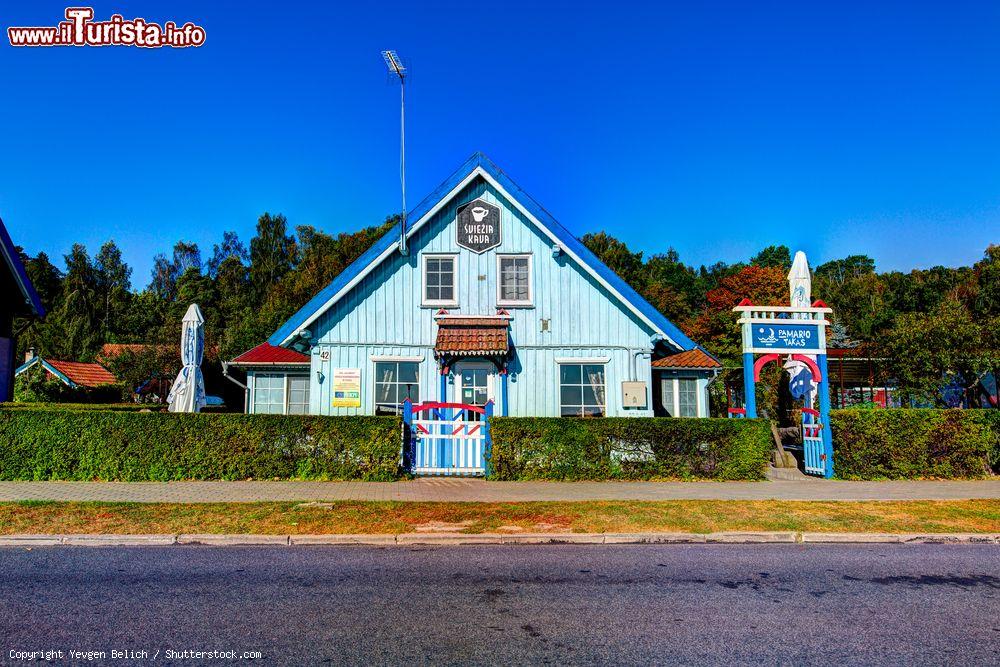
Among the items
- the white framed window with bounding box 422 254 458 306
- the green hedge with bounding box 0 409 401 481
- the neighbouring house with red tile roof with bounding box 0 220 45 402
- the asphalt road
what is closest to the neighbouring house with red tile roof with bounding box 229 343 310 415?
the white framed window with bounding box 422 254 458 306

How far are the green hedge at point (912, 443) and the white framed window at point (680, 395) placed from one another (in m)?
7.26

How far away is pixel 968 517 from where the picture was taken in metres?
10.8

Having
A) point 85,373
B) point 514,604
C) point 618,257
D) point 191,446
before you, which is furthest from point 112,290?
point 514,604

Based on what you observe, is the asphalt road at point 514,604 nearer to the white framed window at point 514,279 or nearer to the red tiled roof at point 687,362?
the white framed window at point 514,279

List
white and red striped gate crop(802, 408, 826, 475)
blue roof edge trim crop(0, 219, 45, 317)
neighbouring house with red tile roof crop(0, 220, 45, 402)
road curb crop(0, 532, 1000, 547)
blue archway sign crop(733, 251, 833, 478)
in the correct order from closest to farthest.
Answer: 1. road curb crop(0, 532, 1000, 547)
2. white and red striped gate crop(802, 408, 826, 475)
3. blue archway sign crop(733, 251, 833, 478)
4. blue roof edge trim crop(0, 219, 45, 317)
5. neighbouring house with red tile roof crop(0, 220, 45, 402)

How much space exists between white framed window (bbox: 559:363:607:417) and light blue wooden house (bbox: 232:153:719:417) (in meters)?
0.03

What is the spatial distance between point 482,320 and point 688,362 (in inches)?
295

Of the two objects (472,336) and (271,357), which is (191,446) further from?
(271,357)

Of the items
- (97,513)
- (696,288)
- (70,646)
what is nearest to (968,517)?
(70,646)

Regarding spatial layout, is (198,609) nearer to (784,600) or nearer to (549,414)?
(784,600)

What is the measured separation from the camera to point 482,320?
720 inches

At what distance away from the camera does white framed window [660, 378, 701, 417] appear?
22.3m

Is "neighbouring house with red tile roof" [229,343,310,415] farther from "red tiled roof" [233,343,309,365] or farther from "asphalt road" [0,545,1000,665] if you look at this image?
"asphalt road" [0,545,1000,665]

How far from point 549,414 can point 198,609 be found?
1288cm
